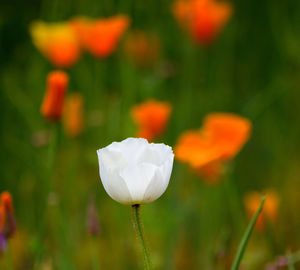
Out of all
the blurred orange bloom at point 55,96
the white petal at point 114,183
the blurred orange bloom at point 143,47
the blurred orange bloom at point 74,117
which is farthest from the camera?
the blurred orange bloom at point 143,47

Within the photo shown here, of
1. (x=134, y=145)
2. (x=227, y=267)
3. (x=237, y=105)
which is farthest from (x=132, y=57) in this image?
(x=134, y=145)

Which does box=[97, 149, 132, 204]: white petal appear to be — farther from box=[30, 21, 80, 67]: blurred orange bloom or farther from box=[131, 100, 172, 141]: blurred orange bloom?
box=[30, 21, 80, 67]: blurred orange bloom

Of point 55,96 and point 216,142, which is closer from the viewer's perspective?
point 55,96

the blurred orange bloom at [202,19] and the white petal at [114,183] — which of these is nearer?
the white petal at [114,183]

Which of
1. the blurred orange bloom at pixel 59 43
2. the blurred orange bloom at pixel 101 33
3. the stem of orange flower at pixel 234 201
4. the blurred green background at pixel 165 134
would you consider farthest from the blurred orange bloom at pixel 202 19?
the stem of orange flower at pixel 234 201

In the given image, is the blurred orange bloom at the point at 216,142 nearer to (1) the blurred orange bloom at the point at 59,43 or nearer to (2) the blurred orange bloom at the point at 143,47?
(1) the blurred orange bloom at the point at 59,43

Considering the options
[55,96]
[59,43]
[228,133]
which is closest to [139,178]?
[55,96]

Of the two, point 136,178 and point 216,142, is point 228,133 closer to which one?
point 216,142

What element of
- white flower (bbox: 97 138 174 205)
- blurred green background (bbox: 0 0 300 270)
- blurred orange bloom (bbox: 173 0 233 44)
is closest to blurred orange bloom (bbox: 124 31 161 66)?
blurred green background (bbox: 0 0 300 270)
